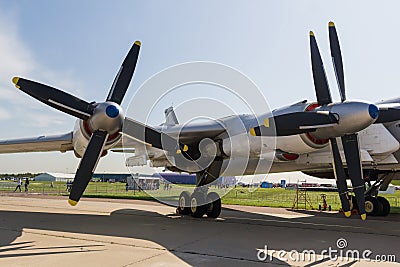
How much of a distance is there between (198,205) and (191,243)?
5045mm

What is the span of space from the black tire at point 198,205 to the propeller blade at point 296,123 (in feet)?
16.8

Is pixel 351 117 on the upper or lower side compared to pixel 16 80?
lower

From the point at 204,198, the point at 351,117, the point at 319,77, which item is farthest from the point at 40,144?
the point at 351,117

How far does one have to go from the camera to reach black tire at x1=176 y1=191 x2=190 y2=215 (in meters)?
12.8

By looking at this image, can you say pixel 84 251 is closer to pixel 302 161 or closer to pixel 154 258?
pixel 154 258

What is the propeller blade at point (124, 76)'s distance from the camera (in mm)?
9141

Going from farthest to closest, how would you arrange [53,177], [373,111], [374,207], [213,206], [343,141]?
[53,177] < [374,207] < [213,206] < [343,141] < [373,111]

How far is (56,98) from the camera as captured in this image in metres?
8.20

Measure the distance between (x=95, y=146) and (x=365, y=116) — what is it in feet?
19.6

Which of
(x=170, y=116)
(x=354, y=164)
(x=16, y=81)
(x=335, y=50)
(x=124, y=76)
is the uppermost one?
(x=335, y=50)

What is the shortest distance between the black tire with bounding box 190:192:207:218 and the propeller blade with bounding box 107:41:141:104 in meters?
4.91

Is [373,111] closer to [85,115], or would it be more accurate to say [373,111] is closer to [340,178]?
[340,178]

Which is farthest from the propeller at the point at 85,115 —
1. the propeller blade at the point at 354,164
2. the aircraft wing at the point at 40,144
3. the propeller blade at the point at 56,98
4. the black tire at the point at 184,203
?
the propeller blade at the point at 354,164

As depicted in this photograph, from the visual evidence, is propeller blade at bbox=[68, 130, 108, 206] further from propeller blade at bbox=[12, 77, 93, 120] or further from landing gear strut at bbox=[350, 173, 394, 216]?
landing gear strut at bbox=[350, 173, 394, 216]
